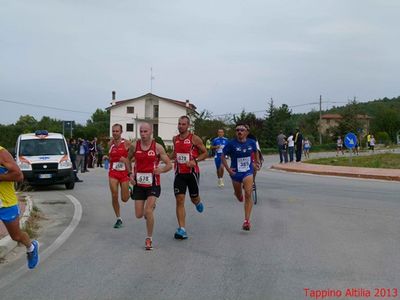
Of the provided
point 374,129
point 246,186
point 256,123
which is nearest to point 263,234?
point 246,186

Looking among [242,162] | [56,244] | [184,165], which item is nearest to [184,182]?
[184,165]

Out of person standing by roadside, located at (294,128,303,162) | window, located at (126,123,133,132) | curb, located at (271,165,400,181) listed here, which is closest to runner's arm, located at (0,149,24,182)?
curb, located at (271,165,400,181)

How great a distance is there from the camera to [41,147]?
17.8 meters

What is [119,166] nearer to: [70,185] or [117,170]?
[117,170]

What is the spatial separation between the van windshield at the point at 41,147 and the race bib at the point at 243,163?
10238 millimetres

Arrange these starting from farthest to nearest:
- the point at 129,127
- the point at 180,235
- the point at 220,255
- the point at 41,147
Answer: the point at 129,127 < the point at 41,147 < the point at 180,235 < the point at 220,255

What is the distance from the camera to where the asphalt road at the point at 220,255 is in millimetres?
5742

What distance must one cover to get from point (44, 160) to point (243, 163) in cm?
975

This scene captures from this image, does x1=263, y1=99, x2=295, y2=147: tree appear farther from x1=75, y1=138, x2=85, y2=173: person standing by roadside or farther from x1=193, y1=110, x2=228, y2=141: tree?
x1=75, y1=138, x2=85, y2=173: person standing by roadside

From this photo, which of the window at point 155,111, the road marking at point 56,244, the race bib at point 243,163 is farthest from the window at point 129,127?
the race bib at point 243,163

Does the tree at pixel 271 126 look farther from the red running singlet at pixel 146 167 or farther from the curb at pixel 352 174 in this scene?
the red running singlet at pixel 146 167

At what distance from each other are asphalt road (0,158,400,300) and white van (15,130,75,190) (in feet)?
14.3

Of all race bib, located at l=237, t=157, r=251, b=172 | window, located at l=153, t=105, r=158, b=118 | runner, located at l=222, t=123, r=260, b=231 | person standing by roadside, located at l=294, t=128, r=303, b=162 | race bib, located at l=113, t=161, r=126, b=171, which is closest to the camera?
runner, located at l=222, t=123, r=260, b=231

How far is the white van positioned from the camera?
16.8 meters
